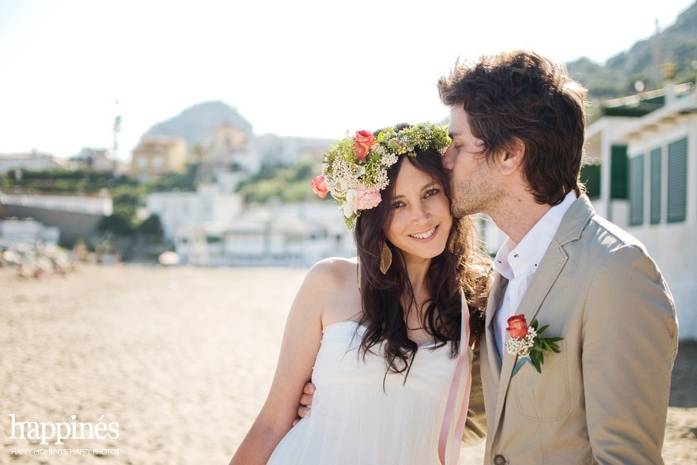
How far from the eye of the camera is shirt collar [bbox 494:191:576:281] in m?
2.47

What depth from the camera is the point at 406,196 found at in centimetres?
303

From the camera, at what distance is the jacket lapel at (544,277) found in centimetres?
226

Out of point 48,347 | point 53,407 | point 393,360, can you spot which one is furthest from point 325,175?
point 48,347

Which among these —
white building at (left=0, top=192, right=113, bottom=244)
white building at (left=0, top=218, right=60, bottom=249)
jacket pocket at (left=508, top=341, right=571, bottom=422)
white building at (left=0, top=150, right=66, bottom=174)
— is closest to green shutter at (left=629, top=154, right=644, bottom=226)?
jacket pocket at (left=508, top=341, right=571, bottom=422)

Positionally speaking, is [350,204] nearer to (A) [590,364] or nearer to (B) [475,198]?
(B) [475,198]

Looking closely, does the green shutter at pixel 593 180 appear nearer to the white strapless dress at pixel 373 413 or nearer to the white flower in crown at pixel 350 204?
the white flower in crown at pixel 350 204

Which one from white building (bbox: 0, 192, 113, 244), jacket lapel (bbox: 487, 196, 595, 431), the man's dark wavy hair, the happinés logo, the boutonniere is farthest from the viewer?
white building (bbox: 0, 192, 113, 244)

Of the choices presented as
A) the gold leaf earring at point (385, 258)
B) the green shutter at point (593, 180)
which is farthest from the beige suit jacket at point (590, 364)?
the green shutter at point (593, 180)

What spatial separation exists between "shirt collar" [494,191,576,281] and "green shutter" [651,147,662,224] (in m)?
10.9

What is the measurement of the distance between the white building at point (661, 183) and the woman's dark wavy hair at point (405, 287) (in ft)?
29.0

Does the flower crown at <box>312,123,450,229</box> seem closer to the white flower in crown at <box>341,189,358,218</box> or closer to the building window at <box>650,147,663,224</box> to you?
the white flower in crown at <box>341,189,358,218</box>

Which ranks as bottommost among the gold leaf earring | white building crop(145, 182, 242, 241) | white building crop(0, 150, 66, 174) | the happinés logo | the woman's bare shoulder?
the happinés logo

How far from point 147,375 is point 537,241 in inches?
403

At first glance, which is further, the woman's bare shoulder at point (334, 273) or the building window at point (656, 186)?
the building window at point (656, 186)
